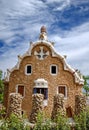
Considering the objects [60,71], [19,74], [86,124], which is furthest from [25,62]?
[86,124]

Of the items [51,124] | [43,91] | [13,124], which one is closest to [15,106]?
[13,124]

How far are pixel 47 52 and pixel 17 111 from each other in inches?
401

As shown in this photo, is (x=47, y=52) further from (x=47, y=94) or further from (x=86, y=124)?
(x=86, y=124)

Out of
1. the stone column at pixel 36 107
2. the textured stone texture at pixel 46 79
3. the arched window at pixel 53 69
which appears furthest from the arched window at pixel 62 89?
the stone column at pixel 36 107

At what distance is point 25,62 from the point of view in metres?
24.8

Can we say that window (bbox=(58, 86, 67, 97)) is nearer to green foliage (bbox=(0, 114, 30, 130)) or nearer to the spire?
the spire

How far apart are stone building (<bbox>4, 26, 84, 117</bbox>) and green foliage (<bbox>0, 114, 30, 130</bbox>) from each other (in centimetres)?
935

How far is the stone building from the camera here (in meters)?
23.9

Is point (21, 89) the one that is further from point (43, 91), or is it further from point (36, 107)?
point (36, 107)

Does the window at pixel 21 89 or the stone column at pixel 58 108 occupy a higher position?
the window at pixel 21 89

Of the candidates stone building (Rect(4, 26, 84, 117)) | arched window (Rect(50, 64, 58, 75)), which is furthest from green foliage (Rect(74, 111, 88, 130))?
arched window (Rect(50, 64, 58, 75))

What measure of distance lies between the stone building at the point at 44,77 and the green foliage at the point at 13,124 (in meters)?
9.35

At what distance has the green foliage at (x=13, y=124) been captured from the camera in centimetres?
1410

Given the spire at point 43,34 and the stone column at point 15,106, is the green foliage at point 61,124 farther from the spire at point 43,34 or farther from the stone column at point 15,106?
the spire at point 43,34
